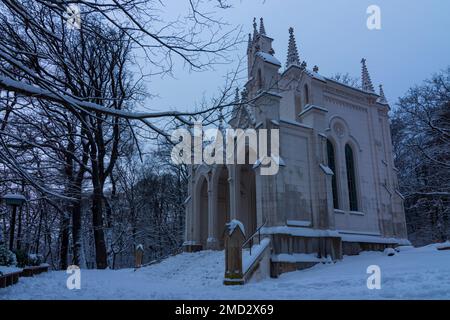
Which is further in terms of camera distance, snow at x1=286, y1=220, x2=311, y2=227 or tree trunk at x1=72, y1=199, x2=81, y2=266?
tree trunk at x1=72, y1=199, x2=81, y2=266

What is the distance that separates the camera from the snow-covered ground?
7117 mm

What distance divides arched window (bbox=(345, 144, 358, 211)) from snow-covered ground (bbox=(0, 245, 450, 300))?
2.71 meters

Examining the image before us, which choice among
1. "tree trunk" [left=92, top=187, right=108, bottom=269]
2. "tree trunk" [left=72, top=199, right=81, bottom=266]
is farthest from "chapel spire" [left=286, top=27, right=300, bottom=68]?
"tree trunk" [left=72, top=199, right=81, bottom=266]

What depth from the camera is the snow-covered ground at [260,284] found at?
7117 millimetres

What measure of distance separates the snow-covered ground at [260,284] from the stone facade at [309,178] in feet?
4.20

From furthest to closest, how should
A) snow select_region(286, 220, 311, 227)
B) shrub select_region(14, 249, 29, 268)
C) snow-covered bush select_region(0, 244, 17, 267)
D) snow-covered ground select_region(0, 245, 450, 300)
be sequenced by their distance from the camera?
1. snow select_region(286, 220, 311, 227)
2. shrub select_region(14, 249, 29, 268)
3. snow-covered bush select_region(0, 244, 17, 267)
4. snow-covered ground select_region(0, 245, 450, 300)

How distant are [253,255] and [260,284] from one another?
82.0 inches

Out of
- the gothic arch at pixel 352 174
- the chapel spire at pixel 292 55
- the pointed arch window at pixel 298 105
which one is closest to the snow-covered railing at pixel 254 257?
the gothic arch at pixel 352 174

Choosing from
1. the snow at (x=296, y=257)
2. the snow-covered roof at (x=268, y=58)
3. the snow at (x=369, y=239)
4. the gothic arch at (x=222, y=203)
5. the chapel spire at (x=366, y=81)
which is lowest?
the snow at (x=296, y=257)

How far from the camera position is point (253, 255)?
535 inches

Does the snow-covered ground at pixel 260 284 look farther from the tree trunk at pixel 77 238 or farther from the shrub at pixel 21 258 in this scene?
the tree trunk at pixel 77 238

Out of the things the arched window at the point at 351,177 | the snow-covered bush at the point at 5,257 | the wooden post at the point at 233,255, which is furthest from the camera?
the arched window at the point at 351,177

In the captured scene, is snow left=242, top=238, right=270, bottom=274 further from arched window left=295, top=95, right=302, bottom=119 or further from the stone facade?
arched window left=295, top=95, right=302, bottom=119

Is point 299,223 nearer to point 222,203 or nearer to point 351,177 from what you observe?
point 351,177
